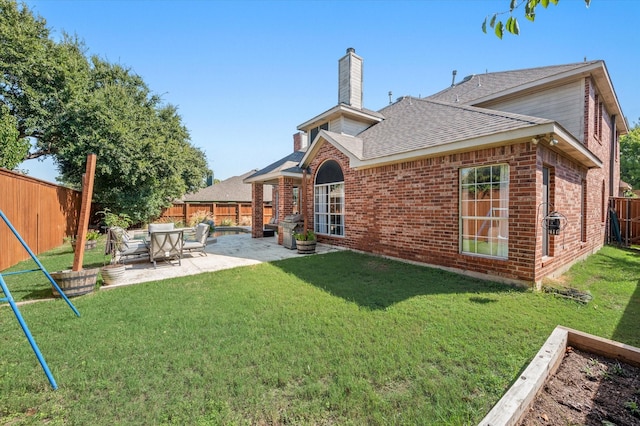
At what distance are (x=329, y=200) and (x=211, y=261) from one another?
4892 millimetres

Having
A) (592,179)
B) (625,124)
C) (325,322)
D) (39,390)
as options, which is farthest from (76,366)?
Answer: (625,124)

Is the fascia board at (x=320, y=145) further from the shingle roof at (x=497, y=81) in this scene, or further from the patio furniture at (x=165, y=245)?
the shingle roof at (x=497, y=81)

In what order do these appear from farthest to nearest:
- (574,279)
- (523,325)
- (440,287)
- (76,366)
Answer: (574,279), (440,287), (523,325), (76,366)

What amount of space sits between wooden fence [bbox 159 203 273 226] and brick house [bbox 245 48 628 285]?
12922 mm

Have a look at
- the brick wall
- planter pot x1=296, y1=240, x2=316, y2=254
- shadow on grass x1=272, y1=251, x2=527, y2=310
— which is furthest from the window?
planter pot x1=296, y1=240, x2=316, y2=254

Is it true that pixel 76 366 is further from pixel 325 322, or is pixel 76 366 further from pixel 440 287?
pixel 440 287

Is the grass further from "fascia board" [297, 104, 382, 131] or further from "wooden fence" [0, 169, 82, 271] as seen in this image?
"fascia board" [297, 104, 382, 131]

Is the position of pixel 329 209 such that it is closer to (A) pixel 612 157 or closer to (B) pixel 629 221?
(B) pixel 629 221

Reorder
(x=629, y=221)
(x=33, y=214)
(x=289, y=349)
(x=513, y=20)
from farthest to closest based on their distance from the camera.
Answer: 1. (x=629, y=221)
2. (x=33, y=214)
3. (x=289, y=349)
4. (x=513, y=20)

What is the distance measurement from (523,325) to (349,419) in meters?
3.18

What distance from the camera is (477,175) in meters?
6.25

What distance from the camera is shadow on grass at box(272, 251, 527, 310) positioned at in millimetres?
5027

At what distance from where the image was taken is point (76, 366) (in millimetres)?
2930

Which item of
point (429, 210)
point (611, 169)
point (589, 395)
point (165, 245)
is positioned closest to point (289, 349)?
point (589, 395)
